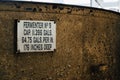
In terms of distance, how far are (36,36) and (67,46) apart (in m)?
0.39

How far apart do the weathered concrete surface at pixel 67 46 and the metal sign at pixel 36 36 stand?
0.16 feet

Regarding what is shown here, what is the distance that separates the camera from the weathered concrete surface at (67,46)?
1.98m

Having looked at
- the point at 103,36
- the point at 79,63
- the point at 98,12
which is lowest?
the point at 79,63

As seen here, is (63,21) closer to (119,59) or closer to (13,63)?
(13,63)

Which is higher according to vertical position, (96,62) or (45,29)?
(45,29)

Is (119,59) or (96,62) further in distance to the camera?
(119,59)

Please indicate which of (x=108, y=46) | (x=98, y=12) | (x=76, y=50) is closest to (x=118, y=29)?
(x=108, y=46)

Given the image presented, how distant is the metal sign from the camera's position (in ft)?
6.59

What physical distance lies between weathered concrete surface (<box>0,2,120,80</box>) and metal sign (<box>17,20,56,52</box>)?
0.16 feet

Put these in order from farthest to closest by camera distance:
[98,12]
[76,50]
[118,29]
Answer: [118,29]
[98,12]
[76,50]

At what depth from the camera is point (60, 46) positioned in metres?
2.23

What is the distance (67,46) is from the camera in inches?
89.4

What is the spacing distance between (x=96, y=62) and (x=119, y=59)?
55 centimetres

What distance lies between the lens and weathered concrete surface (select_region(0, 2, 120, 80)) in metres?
1.98
